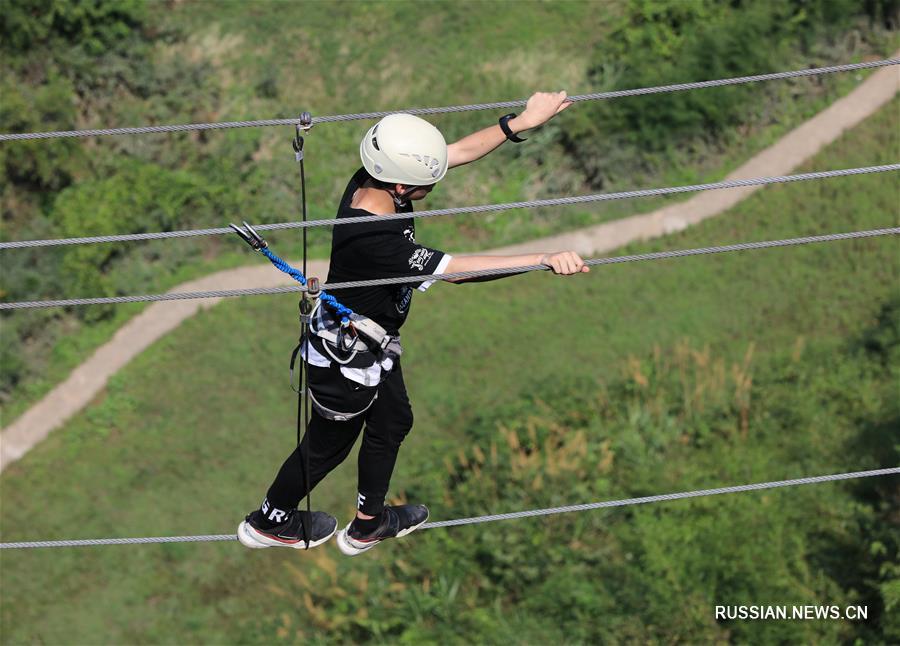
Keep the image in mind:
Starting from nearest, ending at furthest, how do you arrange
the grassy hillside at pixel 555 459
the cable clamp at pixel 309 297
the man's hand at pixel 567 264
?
the man's hand at pixel 567 264 < the cable clamp at pixel 309 297 < the grassy hillside at pixel 555 459

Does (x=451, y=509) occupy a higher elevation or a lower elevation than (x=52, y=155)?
lower

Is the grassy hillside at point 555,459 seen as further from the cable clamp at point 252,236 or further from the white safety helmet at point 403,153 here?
the cable clamp at point 252,236

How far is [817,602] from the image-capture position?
12555 mm

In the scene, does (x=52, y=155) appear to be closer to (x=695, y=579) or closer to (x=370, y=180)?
(x=695, y=579)

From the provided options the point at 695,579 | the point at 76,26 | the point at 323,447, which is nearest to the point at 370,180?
the point at 323,447

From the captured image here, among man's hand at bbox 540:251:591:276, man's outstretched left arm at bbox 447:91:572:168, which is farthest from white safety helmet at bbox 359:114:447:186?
man's hand at bbox 540:251:591:276

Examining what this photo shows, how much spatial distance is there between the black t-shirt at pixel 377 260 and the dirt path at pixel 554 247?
11.4 m

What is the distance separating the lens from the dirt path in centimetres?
1784

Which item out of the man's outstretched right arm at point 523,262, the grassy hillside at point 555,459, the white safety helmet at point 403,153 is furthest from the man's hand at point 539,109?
the grassy hillside at point 555,459

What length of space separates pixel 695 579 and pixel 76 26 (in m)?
13.4

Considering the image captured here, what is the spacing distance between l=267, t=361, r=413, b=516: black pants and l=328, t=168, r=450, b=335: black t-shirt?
502 mm

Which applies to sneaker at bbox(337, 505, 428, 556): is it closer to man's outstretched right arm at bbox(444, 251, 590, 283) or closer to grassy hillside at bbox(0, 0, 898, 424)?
man's outstretched right arm at bbox(444, 251, 590, 283)

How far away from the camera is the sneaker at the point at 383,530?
8047mm

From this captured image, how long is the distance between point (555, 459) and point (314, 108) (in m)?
9.03
